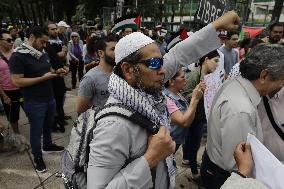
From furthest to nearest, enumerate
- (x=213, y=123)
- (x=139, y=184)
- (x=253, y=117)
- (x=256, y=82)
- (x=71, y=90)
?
(x=71, y=90), (x=213, y=123), (x=256, y=82), (x=253, y=117), (x=139, y=184)

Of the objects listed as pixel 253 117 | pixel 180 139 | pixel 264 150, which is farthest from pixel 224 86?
pixel 180 139

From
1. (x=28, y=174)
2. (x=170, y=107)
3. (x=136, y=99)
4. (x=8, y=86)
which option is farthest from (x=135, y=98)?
(x=8, y=86)

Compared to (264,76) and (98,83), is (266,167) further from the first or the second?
(98,83)

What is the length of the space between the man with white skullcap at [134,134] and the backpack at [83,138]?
28 millimetres

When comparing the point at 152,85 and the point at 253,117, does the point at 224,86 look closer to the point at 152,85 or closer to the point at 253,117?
the point at 253,117

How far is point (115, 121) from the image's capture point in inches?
56.6

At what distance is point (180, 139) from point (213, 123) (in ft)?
4.51

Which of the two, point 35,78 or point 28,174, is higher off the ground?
point 35,78

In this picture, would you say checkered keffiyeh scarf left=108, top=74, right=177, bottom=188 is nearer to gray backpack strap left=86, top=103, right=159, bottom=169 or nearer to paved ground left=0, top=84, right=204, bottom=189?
gray backpack strap left=86, top=103, right=159, bottom=169

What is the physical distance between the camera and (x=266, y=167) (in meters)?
1.50

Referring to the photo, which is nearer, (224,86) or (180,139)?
(224,86)

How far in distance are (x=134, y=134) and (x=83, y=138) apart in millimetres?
304

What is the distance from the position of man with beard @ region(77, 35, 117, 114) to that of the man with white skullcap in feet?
5.68

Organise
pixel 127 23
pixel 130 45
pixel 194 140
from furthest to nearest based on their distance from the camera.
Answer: pixel 127 23, pixel 194 140, pixel 130 45
